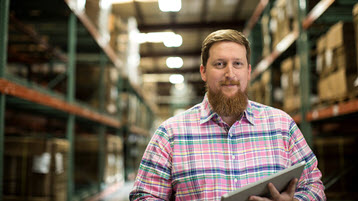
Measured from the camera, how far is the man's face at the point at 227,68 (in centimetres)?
178

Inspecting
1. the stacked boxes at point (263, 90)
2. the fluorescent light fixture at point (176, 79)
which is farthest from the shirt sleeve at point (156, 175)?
the fluorescent light fixture at point (176, 79)

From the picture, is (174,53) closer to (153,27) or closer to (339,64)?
(153,27)

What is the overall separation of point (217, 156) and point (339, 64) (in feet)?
6.82

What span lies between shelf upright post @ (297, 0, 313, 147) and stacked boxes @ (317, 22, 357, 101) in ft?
1.14

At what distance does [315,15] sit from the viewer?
141 inches

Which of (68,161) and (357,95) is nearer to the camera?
(357,95)

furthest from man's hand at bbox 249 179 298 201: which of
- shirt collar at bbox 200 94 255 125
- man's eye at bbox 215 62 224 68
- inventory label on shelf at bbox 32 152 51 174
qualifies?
inventory label on shelf at bbox 32 152 51 174

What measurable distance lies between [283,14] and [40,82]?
4.31 metres

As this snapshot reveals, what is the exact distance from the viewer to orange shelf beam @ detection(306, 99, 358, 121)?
9.37 feet

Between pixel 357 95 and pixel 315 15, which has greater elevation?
pixel 315 15

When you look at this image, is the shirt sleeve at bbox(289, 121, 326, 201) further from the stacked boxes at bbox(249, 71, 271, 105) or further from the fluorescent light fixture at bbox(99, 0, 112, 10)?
the fluorescent light fixture at bbox(99, 0, 112, 10)

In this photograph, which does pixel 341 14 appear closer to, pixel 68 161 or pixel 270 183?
pixel 270 183

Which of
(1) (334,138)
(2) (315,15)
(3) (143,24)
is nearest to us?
(2) (315,15)

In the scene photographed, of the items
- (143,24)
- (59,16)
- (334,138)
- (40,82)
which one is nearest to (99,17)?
(59,16)
